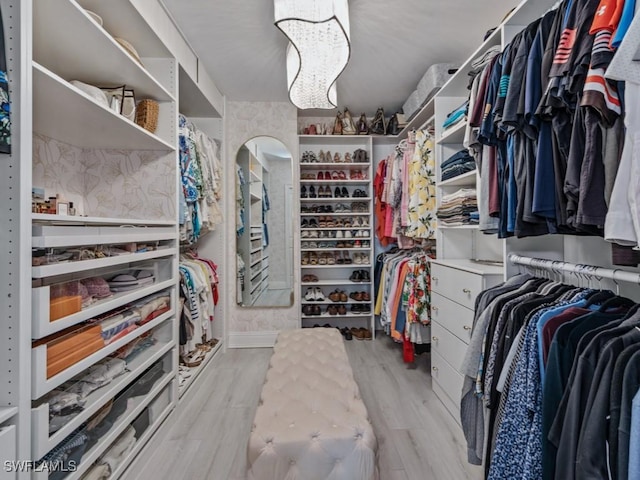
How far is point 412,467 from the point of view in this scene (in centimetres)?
152

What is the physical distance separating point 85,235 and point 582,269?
5.87ft

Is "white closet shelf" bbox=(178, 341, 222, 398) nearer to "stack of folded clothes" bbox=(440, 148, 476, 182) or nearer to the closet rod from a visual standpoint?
the closet rod

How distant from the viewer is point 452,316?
76.1 inches

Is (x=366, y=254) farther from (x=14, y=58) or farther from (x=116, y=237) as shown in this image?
(x=14, y=58)

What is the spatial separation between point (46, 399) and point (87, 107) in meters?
1.14

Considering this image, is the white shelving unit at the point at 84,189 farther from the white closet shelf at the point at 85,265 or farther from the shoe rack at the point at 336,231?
the shoe rack at the point at 336,231

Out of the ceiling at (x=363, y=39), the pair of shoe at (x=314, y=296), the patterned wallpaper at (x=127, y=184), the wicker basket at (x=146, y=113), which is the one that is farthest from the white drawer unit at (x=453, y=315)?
the wicker basket at (x=146, y=113)

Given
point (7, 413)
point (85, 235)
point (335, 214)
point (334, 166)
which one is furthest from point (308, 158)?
point (7, 413)

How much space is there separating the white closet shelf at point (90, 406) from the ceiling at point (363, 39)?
1991mm

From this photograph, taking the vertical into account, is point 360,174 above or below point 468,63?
below

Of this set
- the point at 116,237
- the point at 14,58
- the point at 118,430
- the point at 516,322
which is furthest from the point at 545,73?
the point at 118,430

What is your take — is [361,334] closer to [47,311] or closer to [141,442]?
[141,442]

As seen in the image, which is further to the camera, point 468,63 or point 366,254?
point 366,254

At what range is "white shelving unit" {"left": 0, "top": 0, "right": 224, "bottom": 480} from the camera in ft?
3.06
